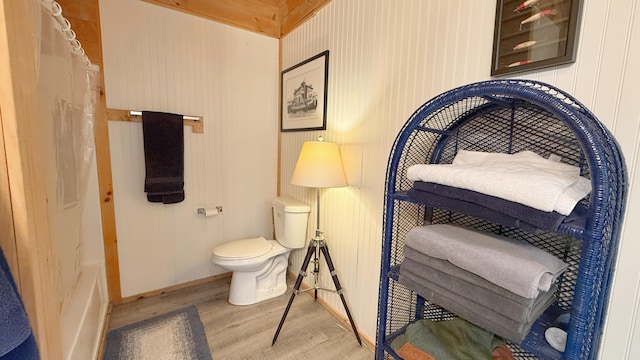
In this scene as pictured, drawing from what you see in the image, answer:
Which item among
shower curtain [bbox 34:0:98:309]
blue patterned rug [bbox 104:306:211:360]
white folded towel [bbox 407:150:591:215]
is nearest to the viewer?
white folded towel [bbox 407:150:591:215]

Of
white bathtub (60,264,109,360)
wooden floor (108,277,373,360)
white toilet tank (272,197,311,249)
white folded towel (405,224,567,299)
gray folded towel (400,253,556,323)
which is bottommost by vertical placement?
wooden floor (108,277,373,360)

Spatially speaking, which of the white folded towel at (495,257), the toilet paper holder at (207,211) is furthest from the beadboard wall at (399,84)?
the toilet paper holder at (207,211)

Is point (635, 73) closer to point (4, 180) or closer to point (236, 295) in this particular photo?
point (4, 180)

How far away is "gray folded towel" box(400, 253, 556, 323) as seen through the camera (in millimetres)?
714

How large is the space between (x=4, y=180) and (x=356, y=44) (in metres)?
1.64

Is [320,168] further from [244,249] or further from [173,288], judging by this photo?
[173,288]

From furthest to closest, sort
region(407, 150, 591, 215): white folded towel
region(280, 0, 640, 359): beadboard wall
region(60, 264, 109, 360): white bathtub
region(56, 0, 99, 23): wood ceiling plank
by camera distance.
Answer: region(56, 0, 99, 23): wood ceiling plank, region(60, 264, 109, 360): white bathtub, region(280, 0, 640, 359): beadboard wall, region(407, 150, 591, 215): white folded towel

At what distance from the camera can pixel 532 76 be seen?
93 centimetres

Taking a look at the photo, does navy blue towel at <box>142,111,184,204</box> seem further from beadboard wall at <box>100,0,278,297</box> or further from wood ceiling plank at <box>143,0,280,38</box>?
wood ceiling plank at <box>143,0,280,38</box>

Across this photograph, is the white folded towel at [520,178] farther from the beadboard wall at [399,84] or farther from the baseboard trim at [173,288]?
the baseboard trim at [173,288]

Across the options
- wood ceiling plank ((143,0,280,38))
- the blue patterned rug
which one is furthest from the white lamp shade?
wood ceiling plank ((143,0,280,38))

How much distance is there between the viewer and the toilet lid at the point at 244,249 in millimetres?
1931

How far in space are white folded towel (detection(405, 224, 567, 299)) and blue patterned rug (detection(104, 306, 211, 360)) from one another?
4.75 ft

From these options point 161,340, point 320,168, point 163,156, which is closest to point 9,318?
point 320,168
